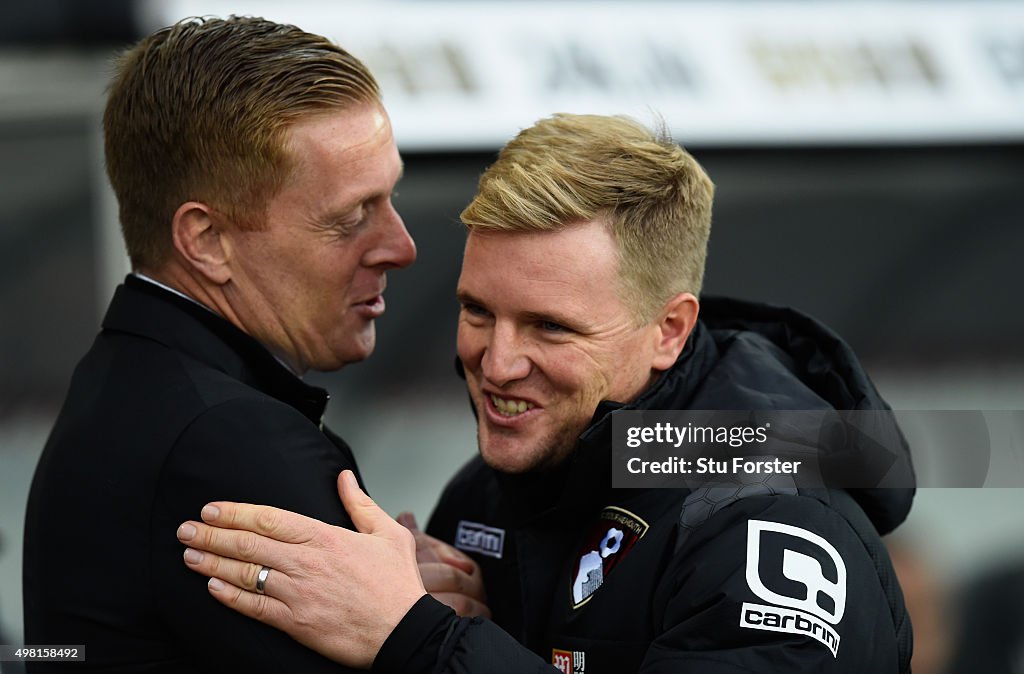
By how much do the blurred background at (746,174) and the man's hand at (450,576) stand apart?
2.52 metres

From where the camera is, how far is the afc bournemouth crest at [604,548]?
1.98 m

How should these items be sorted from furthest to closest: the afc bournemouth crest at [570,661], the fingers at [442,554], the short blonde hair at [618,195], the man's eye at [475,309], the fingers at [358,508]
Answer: the fingers at [442,554], the man's eye at [475,309], the short blonde hair at [618,195], the afc bournemouth crest at [570,661], the fingers at [358,508]

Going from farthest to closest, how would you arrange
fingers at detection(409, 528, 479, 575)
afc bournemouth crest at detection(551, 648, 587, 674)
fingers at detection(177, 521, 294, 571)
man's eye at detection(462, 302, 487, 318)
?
fingers at detection(409, 528, 479, 575) < man's eye at detection(462, 302, 487, 318) < afc bournemouth crest at detection(551, 648, 587, 674) < fingers at detection(177, 521, 294, 571)

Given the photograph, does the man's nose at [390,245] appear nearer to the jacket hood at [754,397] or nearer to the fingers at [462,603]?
the jacket hood at [754,397]

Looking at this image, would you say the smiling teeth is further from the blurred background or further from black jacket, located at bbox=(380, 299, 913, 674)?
the blurred background

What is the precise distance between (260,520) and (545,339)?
613mm

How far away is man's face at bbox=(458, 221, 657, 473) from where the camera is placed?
6.68 feet

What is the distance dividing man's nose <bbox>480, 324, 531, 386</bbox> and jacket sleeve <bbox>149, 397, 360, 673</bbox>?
0.40 m

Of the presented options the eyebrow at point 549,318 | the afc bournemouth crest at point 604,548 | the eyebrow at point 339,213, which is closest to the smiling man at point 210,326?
the eyebrow at point 339,213

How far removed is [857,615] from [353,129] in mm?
1171

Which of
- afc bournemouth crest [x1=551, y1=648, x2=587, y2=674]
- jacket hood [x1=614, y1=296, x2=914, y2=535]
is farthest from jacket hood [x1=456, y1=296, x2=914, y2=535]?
afc bournemouth crest [x1=551, y1=648, x2=587, y2=674]

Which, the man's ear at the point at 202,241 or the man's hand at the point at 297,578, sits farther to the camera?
the man's ear at the point at 202,241

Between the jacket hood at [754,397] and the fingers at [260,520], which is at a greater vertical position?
the jacket hood at [754,397]

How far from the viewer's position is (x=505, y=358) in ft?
6.72
